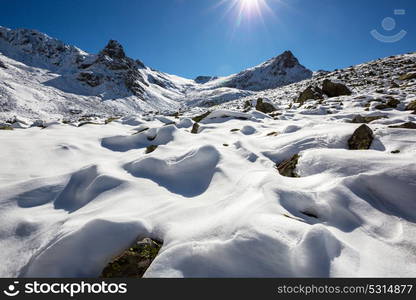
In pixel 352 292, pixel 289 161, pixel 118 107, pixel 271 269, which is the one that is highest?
pixel 118 107

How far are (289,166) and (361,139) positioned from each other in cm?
214

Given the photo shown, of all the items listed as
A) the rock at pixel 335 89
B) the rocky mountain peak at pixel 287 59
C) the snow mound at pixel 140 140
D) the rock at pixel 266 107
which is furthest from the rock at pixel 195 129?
the rocky mountain peak at pixel 287 59

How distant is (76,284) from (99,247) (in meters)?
0.41

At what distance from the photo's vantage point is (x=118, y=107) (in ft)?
207

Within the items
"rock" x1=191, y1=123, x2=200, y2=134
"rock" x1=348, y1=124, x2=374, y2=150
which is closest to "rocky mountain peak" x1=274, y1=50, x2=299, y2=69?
"rock" x1=191, y1=123, x2=200, y2=134

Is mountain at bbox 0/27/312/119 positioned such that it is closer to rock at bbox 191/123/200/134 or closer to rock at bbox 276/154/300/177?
rock at bbox 191/123/200/134

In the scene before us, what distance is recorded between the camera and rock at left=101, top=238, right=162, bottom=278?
7.84ft

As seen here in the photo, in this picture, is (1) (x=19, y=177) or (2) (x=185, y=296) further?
(1) (x=19, y=177)

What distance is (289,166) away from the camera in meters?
4.57

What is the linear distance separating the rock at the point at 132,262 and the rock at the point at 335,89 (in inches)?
881

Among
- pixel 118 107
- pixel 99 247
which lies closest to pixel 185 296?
pixel 99 247

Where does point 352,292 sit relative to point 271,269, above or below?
below

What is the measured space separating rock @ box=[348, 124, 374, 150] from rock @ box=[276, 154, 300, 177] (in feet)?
4.89

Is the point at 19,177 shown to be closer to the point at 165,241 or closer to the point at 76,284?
the point at 76,284
